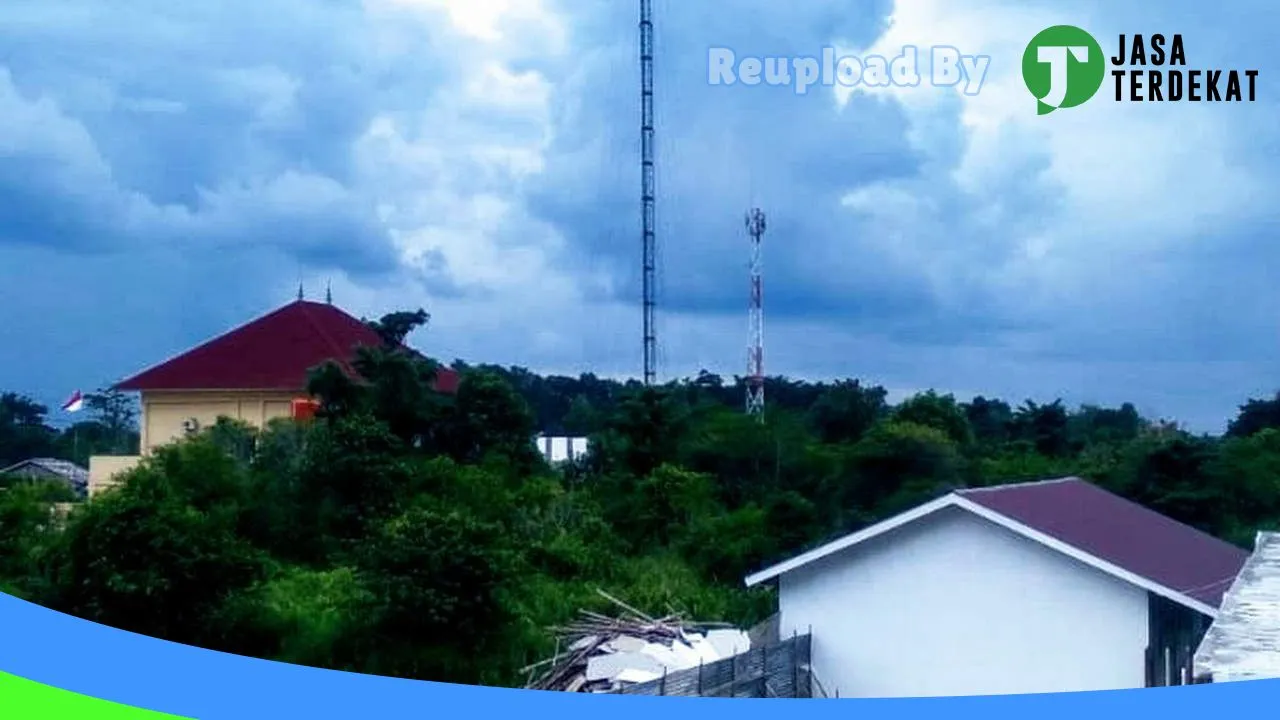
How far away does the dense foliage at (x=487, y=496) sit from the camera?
3979 mm

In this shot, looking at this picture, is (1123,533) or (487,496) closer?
(1123,533)

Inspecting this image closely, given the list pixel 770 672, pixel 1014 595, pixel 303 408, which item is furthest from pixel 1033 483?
pixel 303 408

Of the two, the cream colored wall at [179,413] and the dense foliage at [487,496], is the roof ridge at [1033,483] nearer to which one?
the dense foliage at [487,496]

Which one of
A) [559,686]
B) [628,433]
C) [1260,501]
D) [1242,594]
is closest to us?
[1242,594]

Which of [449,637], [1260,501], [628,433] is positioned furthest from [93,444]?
[1260,501]

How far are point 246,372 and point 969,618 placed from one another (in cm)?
186

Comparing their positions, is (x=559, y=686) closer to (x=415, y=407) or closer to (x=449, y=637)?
(x=449, y=637)

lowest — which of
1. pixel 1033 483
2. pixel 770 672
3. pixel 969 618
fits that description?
pixel 770 672

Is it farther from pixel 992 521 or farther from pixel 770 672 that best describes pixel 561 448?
pixel 992 521

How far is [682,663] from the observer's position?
4.42 metres

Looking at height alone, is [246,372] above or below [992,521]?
above

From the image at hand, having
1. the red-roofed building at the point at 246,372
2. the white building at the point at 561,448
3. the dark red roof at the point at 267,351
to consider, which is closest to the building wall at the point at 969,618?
the white building at the point at 561,448

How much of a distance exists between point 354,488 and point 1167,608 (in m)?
2.29

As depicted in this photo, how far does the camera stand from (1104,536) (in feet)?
12.5
